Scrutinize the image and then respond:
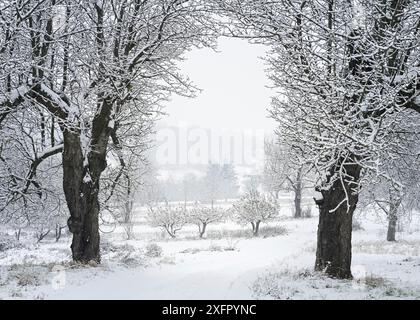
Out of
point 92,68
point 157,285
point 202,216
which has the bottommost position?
point 202,216

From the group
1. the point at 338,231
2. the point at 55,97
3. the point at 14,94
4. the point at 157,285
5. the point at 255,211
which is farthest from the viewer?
the point at 255,211

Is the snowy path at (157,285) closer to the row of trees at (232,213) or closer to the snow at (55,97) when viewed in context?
the snow at (55,97)

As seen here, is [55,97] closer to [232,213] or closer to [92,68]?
[92,68]

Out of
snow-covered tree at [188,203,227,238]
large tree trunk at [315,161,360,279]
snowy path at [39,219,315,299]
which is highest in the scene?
large tree trunk at [315,161,360,279]

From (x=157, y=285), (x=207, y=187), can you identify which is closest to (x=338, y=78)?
(x=157, y=285)

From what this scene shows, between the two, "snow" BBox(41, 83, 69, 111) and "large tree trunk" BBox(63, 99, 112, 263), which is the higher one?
"snow" BBox(41, 83, 69, 111)

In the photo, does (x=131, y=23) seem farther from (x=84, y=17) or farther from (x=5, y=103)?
(x=5, y=103)

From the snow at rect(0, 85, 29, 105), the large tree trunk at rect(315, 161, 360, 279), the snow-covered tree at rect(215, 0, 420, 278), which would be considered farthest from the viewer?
the snow at rect(0, 85, 29, 105)

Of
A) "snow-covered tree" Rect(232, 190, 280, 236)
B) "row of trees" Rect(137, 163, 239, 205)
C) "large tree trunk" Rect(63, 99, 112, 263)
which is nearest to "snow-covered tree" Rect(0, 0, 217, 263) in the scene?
"large tree trunk" Rect(63, 99, 112, 263)

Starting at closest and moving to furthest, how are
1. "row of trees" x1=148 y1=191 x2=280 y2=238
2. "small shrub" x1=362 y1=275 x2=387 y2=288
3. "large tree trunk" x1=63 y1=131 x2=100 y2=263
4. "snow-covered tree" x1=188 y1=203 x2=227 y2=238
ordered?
"small shrub" x1=362 y1=275 x2=387 y2=288
"large tree trunk" x1=63 y1=131 x2=100 y2=263
"row of trees" x1=148 y1=191 x2=280 y2=238
"snow-covered tree" x1=188 y1=203 x2=227 y2=238

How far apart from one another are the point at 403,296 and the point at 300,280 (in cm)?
194

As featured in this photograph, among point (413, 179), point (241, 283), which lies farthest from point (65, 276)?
point (413, 179)

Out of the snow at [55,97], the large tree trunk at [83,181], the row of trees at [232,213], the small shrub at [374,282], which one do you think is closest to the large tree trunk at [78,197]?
the large tree trunk at [83,181]

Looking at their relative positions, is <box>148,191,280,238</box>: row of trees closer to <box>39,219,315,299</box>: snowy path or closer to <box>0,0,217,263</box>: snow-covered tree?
<box>39,219,315,299</box>: snowy path
